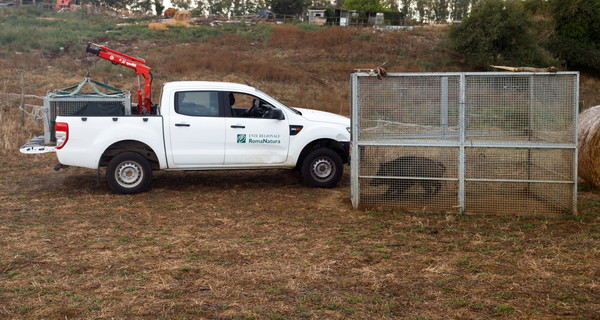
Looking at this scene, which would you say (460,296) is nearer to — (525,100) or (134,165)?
(525,100)

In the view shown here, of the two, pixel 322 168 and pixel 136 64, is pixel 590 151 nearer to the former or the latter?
pixel 322 168

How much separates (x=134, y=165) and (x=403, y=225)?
4818mm

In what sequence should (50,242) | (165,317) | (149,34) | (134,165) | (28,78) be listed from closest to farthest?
1. (165,317)
2. (50,242)
3. (134,165)
4. (28,78)
5. (149,34)

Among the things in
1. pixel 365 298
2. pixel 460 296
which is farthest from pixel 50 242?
pixel 460 296

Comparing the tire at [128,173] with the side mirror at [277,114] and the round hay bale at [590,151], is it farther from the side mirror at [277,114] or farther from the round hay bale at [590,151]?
the round hay bale at [590,151]

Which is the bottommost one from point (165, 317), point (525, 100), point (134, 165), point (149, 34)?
point (165, 317)

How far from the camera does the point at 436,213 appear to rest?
951cm

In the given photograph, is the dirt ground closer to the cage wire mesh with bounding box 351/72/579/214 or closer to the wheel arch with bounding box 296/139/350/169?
the cage wire mesh with bounding box 351/72/579/214

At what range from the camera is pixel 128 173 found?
431 inches

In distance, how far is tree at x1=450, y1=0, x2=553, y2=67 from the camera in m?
42.2

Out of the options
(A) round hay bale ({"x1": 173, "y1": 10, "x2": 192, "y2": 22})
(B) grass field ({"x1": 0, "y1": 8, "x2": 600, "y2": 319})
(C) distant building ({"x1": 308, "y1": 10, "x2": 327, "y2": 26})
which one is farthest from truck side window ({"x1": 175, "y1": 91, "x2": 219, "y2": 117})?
(A) round hay bale ({"x1": 173, "y1": 10, "x2": 192, "y2": 22})

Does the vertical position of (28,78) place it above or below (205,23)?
below

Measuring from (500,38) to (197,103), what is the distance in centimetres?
3626

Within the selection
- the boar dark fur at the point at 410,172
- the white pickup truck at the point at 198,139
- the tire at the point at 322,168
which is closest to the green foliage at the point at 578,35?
the tire at the point at 322,168
